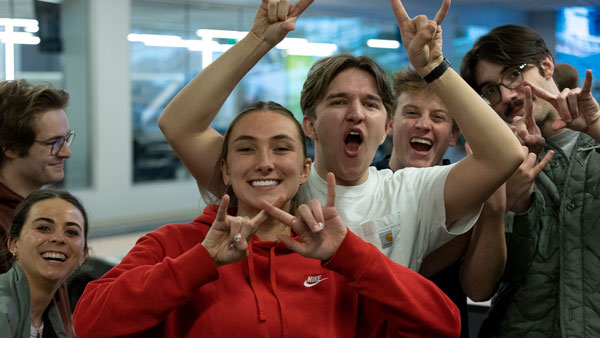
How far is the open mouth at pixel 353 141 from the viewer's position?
1946 millimetres

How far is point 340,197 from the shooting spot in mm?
1909

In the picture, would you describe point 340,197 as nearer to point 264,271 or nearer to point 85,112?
point 264,271

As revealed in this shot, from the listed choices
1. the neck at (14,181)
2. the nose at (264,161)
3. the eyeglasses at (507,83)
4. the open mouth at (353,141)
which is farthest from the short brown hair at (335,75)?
the neck at (14,181)

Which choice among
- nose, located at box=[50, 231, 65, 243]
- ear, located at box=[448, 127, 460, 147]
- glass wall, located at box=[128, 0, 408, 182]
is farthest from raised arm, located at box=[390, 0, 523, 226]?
glass wall, located at box=[128, 0, 408, 182]

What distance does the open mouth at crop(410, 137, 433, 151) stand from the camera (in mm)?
2371

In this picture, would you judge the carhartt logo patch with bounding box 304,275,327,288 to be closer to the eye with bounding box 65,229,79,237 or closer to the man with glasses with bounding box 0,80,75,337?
the eye with bounding box 65,229,79,237

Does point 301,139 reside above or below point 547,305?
above

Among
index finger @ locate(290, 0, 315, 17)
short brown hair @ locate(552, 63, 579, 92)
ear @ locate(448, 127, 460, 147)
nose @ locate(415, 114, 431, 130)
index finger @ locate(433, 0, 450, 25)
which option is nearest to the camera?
index finger @ locate(433, 0, 450, 25)

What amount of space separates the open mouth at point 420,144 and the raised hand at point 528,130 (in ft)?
1.42

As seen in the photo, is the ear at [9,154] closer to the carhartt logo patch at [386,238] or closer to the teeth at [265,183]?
the teeth at [265,183]

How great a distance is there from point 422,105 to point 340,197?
0.67m

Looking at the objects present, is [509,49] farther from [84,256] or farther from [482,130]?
[84,256]

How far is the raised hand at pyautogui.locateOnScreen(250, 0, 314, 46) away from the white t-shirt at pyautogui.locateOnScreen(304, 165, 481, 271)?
1.72 feet

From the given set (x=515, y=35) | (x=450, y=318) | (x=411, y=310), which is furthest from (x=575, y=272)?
(x=515, y=35)
